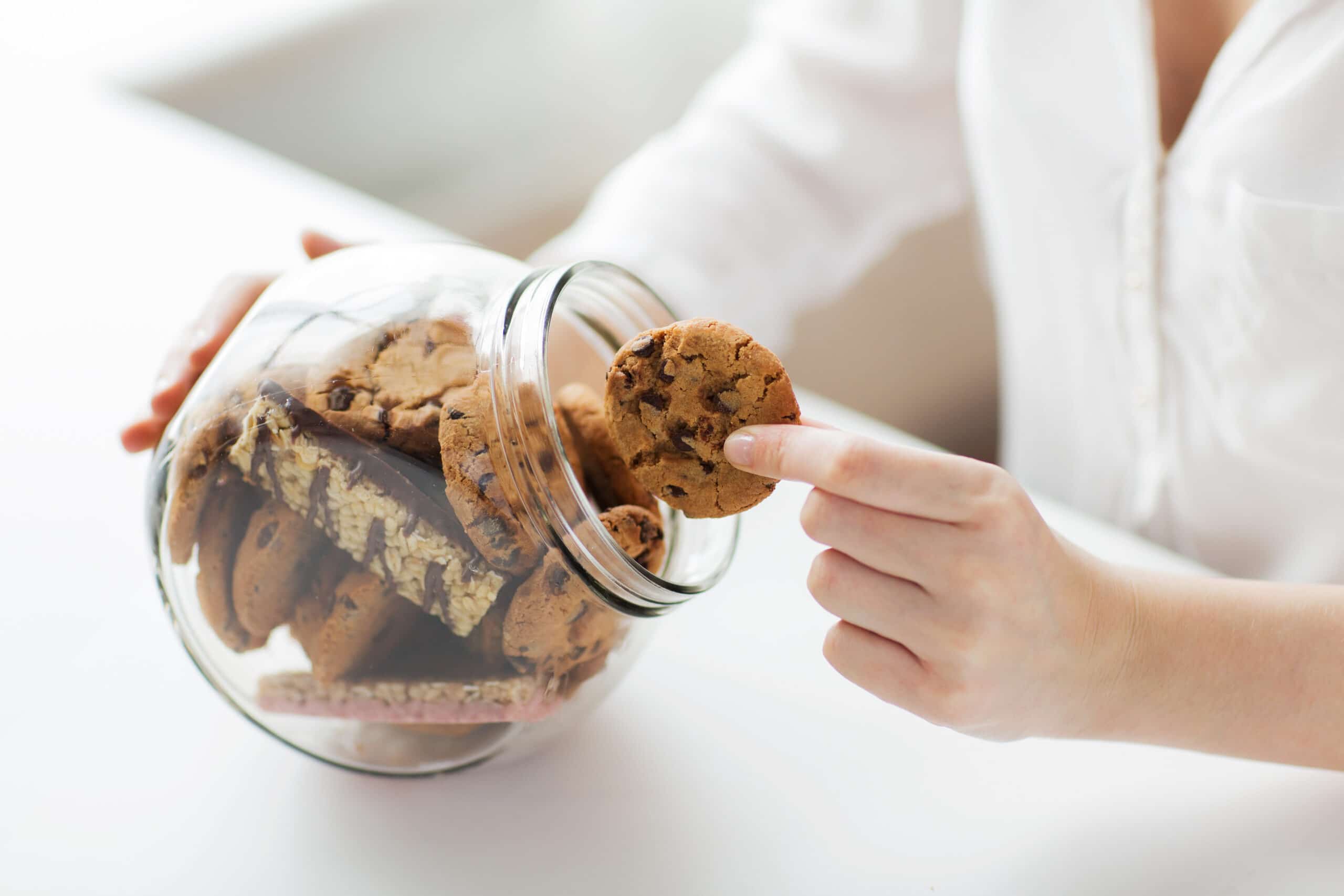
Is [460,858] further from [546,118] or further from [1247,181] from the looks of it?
[546,118]

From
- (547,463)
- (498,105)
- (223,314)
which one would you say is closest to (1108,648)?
(547,463)

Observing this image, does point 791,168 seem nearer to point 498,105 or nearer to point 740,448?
point 740,448

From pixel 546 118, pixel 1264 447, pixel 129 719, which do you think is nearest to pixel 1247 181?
pixel 1264 447

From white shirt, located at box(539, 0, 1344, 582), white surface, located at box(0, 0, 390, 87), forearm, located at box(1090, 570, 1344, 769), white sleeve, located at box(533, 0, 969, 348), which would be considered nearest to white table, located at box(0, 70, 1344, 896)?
forearm, located at box(1090, 570, 1344, 769)

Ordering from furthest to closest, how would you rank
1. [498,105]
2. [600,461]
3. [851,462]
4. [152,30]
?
[498,105] → [152,30] → [600,461] → [851,462]

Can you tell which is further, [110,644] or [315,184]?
[315,184]

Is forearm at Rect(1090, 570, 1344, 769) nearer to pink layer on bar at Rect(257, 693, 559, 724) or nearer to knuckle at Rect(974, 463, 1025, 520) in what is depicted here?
knuckle at Rect(974, 463, 1025, 520)
